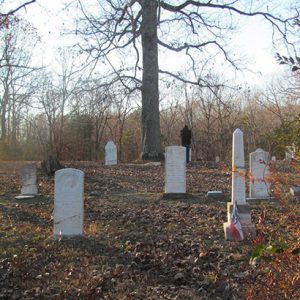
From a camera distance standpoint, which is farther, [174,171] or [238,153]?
[174,171]

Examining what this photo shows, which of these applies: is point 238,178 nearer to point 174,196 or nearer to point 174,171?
point 174,196

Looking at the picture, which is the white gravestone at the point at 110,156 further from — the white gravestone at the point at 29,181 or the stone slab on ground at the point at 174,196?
the stone slab on ground at the point at 174,196

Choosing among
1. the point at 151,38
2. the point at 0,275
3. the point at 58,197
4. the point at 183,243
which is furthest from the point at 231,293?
the point at 151,38

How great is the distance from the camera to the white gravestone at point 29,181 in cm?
1241

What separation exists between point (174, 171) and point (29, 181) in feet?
12.5

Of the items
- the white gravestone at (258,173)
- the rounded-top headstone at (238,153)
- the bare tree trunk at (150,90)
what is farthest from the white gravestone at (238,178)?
the bare tree trunk at (150,90)

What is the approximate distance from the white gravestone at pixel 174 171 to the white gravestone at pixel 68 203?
4.08 metres

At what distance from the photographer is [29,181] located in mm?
12422

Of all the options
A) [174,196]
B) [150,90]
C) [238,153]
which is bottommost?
[174,196]

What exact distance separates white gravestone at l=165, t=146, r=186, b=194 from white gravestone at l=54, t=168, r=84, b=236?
4079mm

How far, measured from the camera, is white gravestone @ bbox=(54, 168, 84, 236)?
763cm

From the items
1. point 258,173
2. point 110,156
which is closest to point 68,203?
point 258,173

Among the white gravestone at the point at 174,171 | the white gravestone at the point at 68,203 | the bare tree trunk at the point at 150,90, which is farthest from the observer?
the bare tree trunk at the point at 150,90

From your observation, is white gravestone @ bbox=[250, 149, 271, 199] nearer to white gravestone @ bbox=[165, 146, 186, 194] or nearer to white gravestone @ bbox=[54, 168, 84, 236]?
white gravestone @ bbox=[165, 146, 186, 194]
